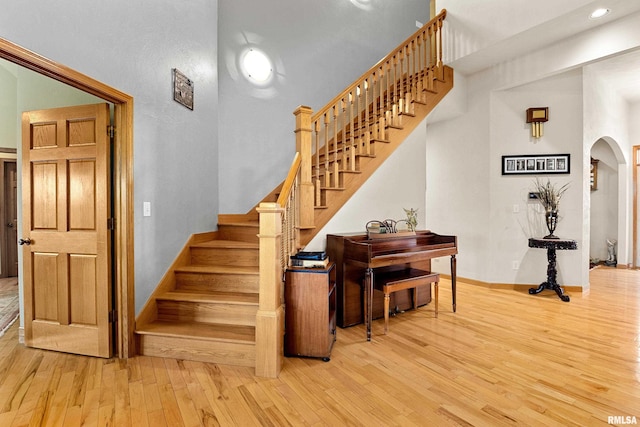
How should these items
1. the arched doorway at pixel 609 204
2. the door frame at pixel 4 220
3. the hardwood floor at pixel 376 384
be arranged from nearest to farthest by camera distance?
the hardwood floor at pixel 376 384 < the door frame at pixel 4 220 < the arched doorway at pixel 609 204

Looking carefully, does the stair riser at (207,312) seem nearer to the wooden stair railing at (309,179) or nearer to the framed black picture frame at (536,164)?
the wooden stair railing at (309,179)

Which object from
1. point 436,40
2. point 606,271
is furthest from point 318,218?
point 606,271

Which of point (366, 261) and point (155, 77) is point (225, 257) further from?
point (155, 77)

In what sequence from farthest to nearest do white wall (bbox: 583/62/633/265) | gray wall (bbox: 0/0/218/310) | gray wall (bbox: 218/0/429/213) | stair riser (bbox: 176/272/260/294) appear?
white wall (bbox: 583/62/633/265), gray wall (bbox: 218/0/429/213), stair riser (bbox: 176/272/260/294), gray wall (bbox: 0/0/218/310)

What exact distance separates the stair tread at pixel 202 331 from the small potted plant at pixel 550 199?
4037 millimetres

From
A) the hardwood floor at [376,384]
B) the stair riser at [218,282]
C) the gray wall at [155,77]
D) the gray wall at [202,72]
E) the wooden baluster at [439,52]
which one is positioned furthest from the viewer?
the wooden baluster at [439,52]

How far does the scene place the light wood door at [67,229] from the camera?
8.53ft

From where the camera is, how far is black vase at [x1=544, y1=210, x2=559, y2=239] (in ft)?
14.4

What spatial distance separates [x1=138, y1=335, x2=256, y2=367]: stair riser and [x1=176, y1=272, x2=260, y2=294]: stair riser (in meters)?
0.56

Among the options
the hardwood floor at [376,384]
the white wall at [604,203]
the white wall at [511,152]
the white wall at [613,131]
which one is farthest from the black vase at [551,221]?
the white wall at [604,203]

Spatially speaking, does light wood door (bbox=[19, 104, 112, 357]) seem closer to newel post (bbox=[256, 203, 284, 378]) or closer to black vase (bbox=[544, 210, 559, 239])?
newel post (bbox=[256, 203, 284, 378])

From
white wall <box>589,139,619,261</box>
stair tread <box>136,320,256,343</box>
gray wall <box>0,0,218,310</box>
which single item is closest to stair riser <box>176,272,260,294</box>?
gray wall <box>0,0,218,310</box>

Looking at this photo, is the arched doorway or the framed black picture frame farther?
the arched doorway

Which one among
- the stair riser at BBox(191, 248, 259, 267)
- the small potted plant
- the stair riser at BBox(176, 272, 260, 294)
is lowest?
the stair riser at BBox(176, 272, 260, 294)
